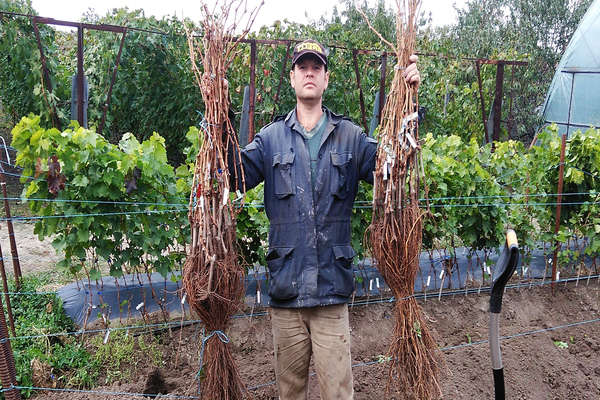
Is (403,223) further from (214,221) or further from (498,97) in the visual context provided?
(498,97)

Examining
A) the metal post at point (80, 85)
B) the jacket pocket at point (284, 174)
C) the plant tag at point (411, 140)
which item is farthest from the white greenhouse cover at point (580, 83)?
the jacket pocket at point (284, 174)

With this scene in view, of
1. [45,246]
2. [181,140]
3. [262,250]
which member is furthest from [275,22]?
[262,250]

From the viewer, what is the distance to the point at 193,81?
30.2 ft

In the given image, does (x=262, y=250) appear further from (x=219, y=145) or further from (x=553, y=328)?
(x=553, y=328)

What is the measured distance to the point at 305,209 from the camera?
2541mm

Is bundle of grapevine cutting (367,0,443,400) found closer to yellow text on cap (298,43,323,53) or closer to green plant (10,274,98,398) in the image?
yellow text on cap (298,43,323,53)

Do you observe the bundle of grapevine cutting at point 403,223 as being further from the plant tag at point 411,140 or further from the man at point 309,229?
the man at point 309,229

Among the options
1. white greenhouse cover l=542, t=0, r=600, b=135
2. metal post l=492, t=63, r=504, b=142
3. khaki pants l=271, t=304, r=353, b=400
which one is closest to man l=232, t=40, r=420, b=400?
khaki pants l=271, t=304, r=353, b=400

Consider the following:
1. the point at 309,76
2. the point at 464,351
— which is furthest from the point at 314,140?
the point at 464,351

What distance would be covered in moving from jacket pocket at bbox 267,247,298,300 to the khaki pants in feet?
0.35

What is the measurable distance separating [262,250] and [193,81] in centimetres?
612

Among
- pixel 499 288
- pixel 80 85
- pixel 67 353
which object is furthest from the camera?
pixel 80 85

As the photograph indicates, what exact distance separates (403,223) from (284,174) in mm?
699

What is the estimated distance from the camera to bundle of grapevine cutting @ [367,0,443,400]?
2.65 meters
